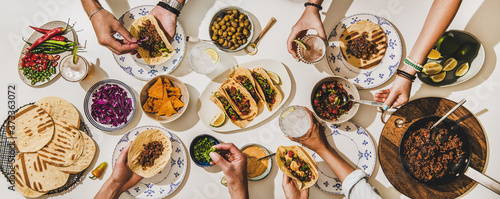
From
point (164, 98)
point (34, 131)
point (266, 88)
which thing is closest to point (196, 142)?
point (164, 98)

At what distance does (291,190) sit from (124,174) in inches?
64.5

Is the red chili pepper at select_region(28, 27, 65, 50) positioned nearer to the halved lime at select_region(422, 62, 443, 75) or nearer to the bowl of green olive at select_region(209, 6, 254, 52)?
the bowl of green olive at select_region(209, 6, 254, 52)

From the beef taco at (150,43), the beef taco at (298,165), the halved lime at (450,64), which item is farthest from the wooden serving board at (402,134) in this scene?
the beef taco at (150,43)

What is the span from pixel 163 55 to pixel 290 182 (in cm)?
175

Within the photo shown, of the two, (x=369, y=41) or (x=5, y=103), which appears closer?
(x=369, y=41)

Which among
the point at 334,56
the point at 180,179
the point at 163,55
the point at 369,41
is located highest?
the point at 369,41

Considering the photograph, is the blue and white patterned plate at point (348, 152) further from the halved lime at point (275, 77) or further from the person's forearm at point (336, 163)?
the halved lime at point (275, 77)

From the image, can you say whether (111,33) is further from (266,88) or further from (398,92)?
(398,92)

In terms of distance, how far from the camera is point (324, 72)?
2584 millimetres

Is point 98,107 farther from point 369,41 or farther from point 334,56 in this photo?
point 369,41

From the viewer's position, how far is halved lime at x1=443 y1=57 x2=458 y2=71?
2.35m

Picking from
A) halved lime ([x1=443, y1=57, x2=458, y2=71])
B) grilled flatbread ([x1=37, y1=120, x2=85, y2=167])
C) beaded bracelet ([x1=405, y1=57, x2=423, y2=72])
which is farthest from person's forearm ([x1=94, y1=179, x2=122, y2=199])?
halved lime ([x1=443, y1=57, x2=458, y2=71])

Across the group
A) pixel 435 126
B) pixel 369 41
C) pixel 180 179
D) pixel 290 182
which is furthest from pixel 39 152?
pixel 435 126

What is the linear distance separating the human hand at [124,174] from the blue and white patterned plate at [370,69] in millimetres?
2197
